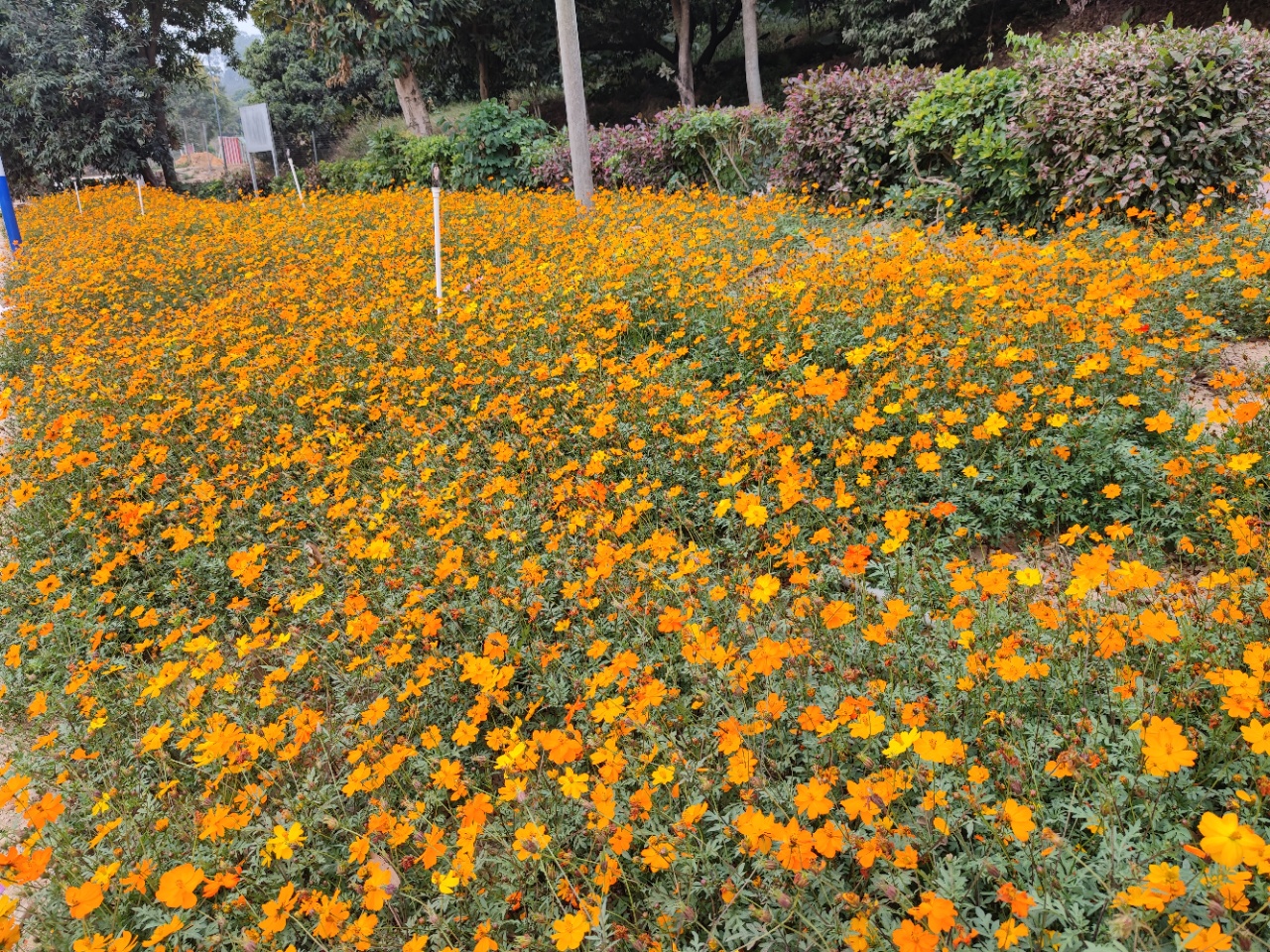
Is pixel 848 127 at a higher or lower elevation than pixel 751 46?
lower

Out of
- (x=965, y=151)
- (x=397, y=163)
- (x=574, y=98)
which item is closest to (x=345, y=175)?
(x=397, y=163)

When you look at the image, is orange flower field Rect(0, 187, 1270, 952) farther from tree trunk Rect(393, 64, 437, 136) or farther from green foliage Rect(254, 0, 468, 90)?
tree trunk Rect(393, 64, 437, 136)

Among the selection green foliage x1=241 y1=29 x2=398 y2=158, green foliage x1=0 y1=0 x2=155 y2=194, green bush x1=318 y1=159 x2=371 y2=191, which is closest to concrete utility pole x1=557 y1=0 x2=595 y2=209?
green bush x1=318 y1=159 x2=371 y2=191

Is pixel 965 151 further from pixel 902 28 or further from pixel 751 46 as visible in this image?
pixel 902 28

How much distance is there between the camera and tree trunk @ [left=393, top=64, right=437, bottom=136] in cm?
1698

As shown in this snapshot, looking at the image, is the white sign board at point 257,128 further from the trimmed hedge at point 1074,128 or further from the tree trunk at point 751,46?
the trimmed hedge at point 1074,128

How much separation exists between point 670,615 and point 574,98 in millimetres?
8209

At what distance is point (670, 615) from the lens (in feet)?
Result: 7.30

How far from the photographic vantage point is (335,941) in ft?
6.52

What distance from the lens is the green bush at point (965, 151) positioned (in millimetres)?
6441

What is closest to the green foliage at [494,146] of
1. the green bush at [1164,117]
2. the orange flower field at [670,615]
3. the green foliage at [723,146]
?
the green foliage at [723,146]

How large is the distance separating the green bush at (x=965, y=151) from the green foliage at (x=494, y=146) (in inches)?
322

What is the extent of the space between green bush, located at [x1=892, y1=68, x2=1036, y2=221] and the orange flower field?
1.16 metres

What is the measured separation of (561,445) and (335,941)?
2389mm
